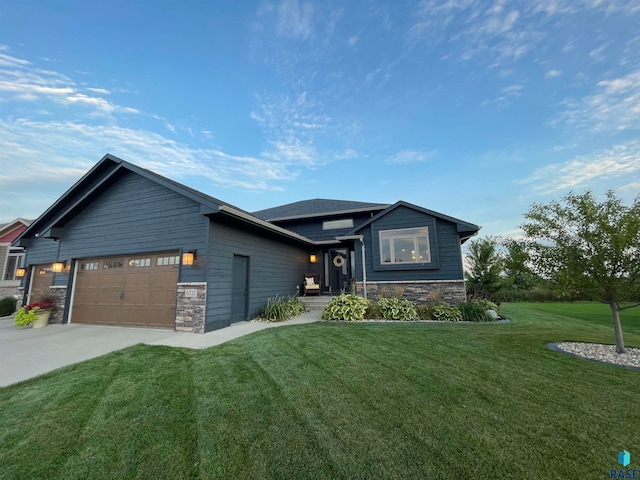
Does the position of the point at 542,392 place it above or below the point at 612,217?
below

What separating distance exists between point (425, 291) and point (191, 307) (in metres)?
7.54

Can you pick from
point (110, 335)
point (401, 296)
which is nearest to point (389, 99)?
point (401, 296)

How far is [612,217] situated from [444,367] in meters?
3.97

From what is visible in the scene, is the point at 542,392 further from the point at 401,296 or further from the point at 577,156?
the point at 577,156

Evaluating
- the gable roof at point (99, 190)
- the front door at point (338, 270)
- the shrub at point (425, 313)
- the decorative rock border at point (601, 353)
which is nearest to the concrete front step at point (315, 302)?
the front door at point (338, 270)

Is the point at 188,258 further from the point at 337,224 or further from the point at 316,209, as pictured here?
the point at 316,209

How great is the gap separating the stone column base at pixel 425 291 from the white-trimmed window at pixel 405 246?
32.5 inches

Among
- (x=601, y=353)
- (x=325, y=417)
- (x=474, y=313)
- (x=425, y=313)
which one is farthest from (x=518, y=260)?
(x=325, y=417)

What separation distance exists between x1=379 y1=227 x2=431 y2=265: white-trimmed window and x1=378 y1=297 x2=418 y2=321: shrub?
75.2 inches

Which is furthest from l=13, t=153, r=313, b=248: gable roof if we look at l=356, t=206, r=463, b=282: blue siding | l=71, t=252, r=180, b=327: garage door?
l=356, t=206, r=463, b=282: blue siding

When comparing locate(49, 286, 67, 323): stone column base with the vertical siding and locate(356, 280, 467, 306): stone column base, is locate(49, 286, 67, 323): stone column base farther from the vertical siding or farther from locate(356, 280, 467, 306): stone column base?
locate(356, 280, 467, 306): stone column base

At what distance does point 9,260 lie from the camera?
44.7 feet

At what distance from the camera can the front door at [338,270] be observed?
12641 millimetres

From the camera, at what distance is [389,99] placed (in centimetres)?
1076
